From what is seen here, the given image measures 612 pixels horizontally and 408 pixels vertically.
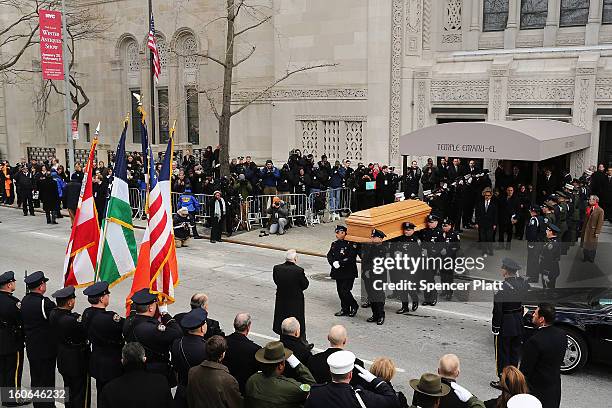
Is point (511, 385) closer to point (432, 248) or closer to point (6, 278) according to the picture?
point (6, 278)

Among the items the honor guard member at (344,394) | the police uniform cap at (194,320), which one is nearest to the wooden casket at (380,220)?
the police uniform cap at (194,320)

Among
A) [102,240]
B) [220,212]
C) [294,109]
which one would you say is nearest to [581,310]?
[102,240]

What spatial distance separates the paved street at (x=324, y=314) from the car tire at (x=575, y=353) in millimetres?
139

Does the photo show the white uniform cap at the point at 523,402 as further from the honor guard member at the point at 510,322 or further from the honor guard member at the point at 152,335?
the honor guard member at the point at 510,322

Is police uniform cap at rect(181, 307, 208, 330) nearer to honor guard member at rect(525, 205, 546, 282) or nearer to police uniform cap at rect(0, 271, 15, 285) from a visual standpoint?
police uniform cap at rect(0, 271, 15, 285)

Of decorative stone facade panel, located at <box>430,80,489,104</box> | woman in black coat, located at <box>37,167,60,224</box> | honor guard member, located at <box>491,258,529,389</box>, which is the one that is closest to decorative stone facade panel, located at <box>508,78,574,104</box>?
decorative stone facade panel, located at <box>430,80,489,104</box>

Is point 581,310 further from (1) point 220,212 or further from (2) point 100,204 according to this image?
(2) point 100,204

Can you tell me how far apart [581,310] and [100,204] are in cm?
1435

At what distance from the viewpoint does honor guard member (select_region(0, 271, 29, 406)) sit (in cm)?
706

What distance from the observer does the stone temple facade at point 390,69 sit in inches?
812

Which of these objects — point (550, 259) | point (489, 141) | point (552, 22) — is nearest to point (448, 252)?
point (550, 259)

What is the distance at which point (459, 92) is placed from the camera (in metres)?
22.6

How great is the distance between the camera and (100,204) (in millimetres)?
18562

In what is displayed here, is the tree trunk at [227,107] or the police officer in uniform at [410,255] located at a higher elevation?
the tree trunk at [227,107]
